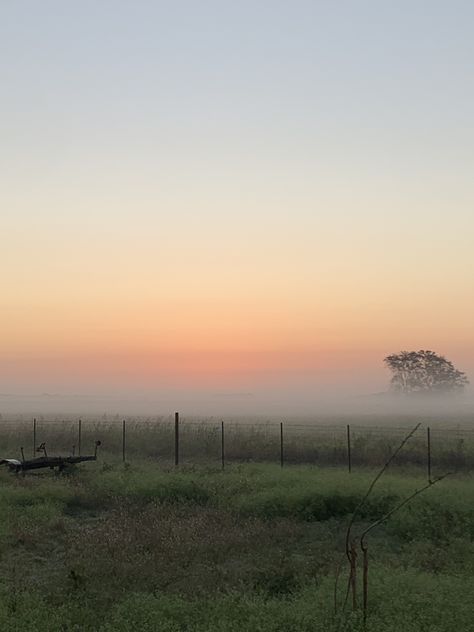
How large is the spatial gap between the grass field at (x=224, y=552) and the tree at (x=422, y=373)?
13666cm

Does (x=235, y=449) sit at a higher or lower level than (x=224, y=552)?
higher

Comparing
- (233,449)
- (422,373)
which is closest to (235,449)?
(233,449)

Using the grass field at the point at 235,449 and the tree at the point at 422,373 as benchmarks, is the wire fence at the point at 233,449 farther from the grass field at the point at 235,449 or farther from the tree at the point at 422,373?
the tree at the point at 422,373

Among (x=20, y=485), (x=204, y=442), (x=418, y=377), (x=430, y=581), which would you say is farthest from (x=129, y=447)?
(x=418, y=377)

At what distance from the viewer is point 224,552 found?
41.6 feet

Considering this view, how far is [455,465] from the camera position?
25125mm

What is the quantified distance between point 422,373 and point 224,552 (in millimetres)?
149743

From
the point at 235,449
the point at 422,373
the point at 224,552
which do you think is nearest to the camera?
the point at 224,552

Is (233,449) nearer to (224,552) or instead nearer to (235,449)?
(235,449)

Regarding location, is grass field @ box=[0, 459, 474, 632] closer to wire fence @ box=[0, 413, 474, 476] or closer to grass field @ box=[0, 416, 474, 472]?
wire fence @ box=[0, 413, 474, 476]

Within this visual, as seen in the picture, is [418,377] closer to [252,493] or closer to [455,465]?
[455,465]

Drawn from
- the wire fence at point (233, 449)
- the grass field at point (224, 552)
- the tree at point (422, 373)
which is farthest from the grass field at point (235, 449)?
the tree at point (422, 373)

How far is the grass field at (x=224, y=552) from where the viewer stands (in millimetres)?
8930

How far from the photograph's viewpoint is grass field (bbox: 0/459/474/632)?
8.93m
